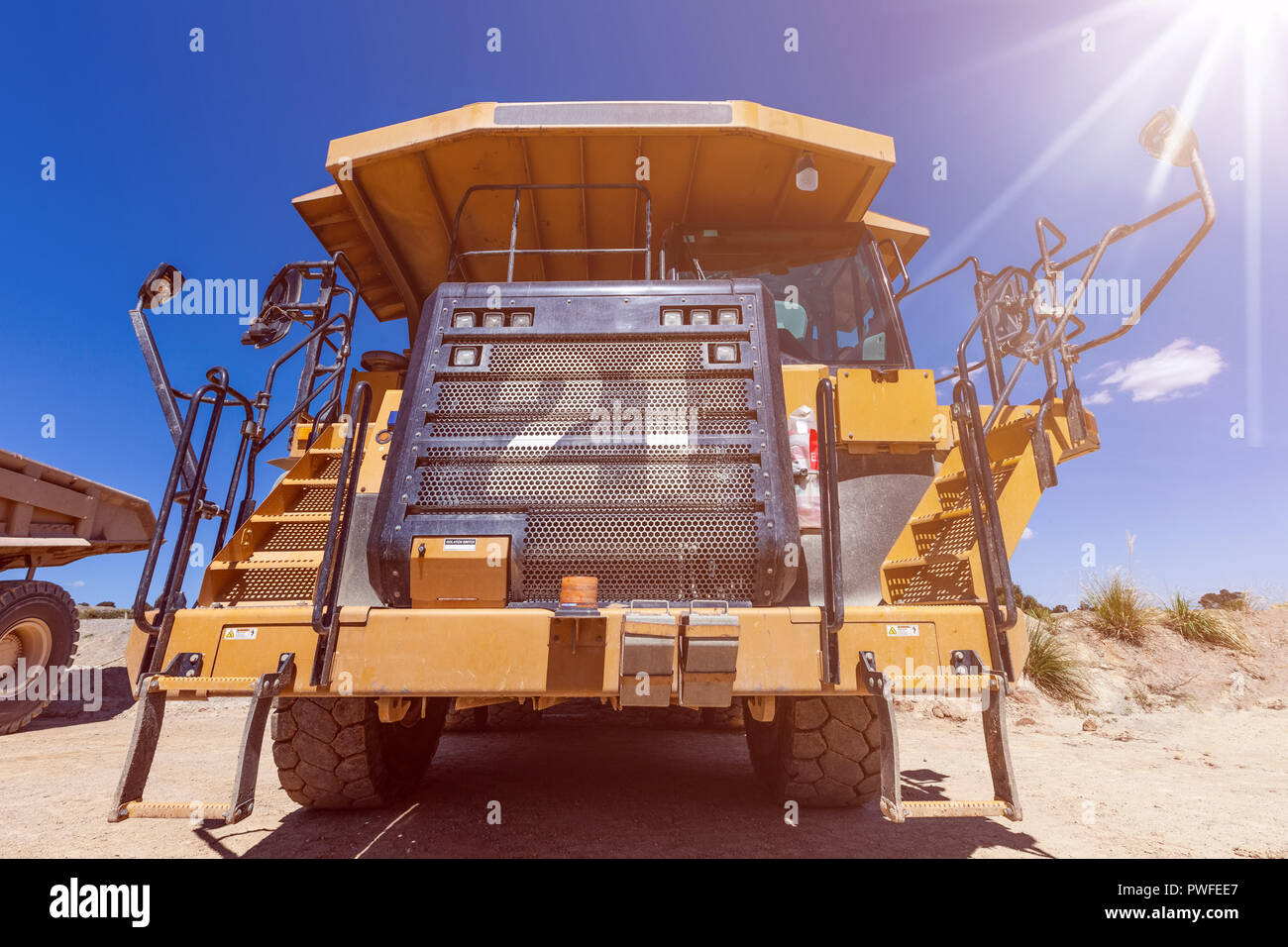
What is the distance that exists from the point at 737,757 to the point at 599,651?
3.89m

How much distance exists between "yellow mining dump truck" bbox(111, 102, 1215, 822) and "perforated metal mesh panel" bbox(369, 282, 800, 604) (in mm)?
12

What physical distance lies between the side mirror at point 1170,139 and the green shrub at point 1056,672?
25.0 ft

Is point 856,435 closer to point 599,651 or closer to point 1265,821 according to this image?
point 599,651

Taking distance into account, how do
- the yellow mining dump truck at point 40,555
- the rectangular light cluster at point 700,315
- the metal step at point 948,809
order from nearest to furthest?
the metal step at point 948,809, the rectangular light cluster at point 700,315, the yellow mining dump truck at point 40,555

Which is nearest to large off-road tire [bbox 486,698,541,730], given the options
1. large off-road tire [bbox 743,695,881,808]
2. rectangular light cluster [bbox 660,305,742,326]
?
large off-road tire [bbox 743,695,881,808]

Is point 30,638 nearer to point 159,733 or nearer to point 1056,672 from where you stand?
point 159,733

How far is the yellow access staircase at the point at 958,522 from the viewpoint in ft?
9.78

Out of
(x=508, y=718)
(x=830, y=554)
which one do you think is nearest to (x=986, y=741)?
(x=830, y=554)

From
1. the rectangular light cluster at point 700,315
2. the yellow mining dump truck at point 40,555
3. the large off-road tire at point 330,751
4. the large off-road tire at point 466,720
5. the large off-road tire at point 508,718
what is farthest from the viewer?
the yellow mining dump truck at point 40,555

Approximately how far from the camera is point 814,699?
356 centimetres

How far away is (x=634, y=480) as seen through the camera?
2920 millimetres

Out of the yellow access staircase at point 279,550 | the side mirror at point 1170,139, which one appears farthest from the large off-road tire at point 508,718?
the side mirror at point 1170,139

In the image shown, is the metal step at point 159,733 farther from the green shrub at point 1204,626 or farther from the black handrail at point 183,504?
the green shrub at point 1204,626

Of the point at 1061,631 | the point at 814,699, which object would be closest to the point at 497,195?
the point at 814,699
